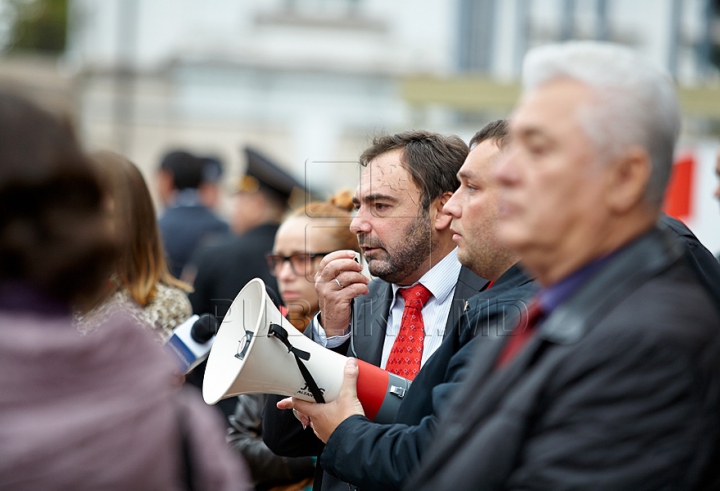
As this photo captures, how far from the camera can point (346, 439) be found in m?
2.40

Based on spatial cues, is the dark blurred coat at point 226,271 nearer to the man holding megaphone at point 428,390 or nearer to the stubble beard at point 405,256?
the stubble beard at point 405,256

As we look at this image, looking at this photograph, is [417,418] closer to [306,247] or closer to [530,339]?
[530,339]

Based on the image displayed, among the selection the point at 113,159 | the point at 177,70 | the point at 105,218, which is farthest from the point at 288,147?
the point at 105,218

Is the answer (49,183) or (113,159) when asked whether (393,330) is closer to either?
(113,159)

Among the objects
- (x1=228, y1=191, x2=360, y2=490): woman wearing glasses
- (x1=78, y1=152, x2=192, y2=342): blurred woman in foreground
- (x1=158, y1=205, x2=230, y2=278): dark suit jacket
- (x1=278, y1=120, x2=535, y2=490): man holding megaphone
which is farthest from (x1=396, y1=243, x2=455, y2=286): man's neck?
(x1=158, y1=205, x2=230, y2=278): dark suit jacket

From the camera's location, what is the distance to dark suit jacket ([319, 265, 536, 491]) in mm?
2254

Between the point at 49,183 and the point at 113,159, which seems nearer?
the point at 49,183

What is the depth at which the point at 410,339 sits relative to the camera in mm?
2965

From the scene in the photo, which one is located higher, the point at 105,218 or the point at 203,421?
the point at 105,218

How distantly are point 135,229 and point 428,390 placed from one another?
1.72m

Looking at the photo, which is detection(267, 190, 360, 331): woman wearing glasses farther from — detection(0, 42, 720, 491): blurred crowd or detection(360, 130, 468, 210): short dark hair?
detection(0, 42, 720, 491): blurred crowd

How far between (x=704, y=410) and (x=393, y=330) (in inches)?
64.1

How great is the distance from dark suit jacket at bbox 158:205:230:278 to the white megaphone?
3940 millimetres

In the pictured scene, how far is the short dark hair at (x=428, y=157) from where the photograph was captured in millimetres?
3287
